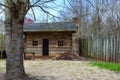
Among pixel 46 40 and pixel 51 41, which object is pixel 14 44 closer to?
pixel 51 41

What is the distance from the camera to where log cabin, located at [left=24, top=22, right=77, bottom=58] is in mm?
25922

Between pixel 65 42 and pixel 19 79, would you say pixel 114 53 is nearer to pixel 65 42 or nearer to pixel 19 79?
pixel 65 42

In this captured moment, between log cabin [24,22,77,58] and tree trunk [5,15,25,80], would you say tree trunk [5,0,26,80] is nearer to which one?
tree trunk [5,15,25,80]

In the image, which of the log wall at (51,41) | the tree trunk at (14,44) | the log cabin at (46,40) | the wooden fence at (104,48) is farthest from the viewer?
the log wall at (51,41)

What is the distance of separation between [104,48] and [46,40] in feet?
24.9

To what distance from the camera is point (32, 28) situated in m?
26.3

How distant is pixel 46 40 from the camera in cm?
2653

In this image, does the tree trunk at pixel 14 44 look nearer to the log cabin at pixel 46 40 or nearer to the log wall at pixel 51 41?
the log cabin at pixel 46 40

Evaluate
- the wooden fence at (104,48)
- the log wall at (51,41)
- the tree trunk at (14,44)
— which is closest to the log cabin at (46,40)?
the log wall at (51,41)

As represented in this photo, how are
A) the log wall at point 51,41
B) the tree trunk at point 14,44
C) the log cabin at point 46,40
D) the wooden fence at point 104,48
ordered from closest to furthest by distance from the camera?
the tree trunk at point 14,44, the wooden fence at point 104,48, the log cabin at point 46,40, the log wall at point 51,41

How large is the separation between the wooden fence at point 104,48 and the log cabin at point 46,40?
209 cm

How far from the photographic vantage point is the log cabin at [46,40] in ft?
85.0

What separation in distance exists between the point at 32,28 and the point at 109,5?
9618 millimetres

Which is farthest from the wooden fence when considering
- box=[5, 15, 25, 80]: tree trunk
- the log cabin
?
box=[5, 15, 25, 80]: tree trunk
